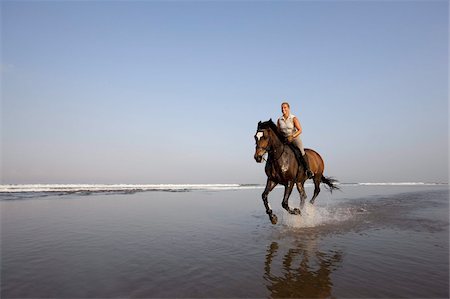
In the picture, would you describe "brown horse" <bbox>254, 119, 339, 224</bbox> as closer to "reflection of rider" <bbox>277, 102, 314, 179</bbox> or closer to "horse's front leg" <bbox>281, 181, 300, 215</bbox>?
"horse's front leg" <bbox>281, 181, 300, 215</bbox>

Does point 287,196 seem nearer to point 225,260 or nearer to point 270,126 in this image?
point 270,126

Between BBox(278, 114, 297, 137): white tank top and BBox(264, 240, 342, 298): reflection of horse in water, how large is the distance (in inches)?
187

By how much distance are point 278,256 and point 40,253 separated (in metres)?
4.82

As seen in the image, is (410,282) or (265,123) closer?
(410,282)

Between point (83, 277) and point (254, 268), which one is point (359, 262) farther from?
point (83, 277)

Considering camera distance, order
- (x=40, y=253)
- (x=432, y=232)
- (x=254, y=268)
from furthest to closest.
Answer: (x=432, y=232), (x=40, y=253), (x=254, y=268)

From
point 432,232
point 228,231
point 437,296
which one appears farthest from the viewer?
point 228,231

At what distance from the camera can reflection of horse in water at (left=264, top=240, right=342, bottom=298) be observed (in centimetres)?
374

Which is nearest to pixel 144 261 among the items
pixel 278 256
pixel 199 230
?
pixel 278 256

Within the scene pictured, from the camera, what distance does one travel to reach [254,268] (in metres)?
4.75

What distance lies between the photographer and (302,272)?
4.51 metres

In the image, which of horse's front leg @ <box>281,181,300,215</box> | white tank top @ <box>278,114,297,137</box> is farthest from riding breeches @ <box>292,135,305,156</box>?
horse's front leg @ <box>281,181,300,215</box>

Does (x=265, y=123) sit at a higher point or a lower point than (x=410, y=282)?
higher

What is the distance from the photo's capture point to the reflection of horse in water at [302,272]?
3.74 metres
